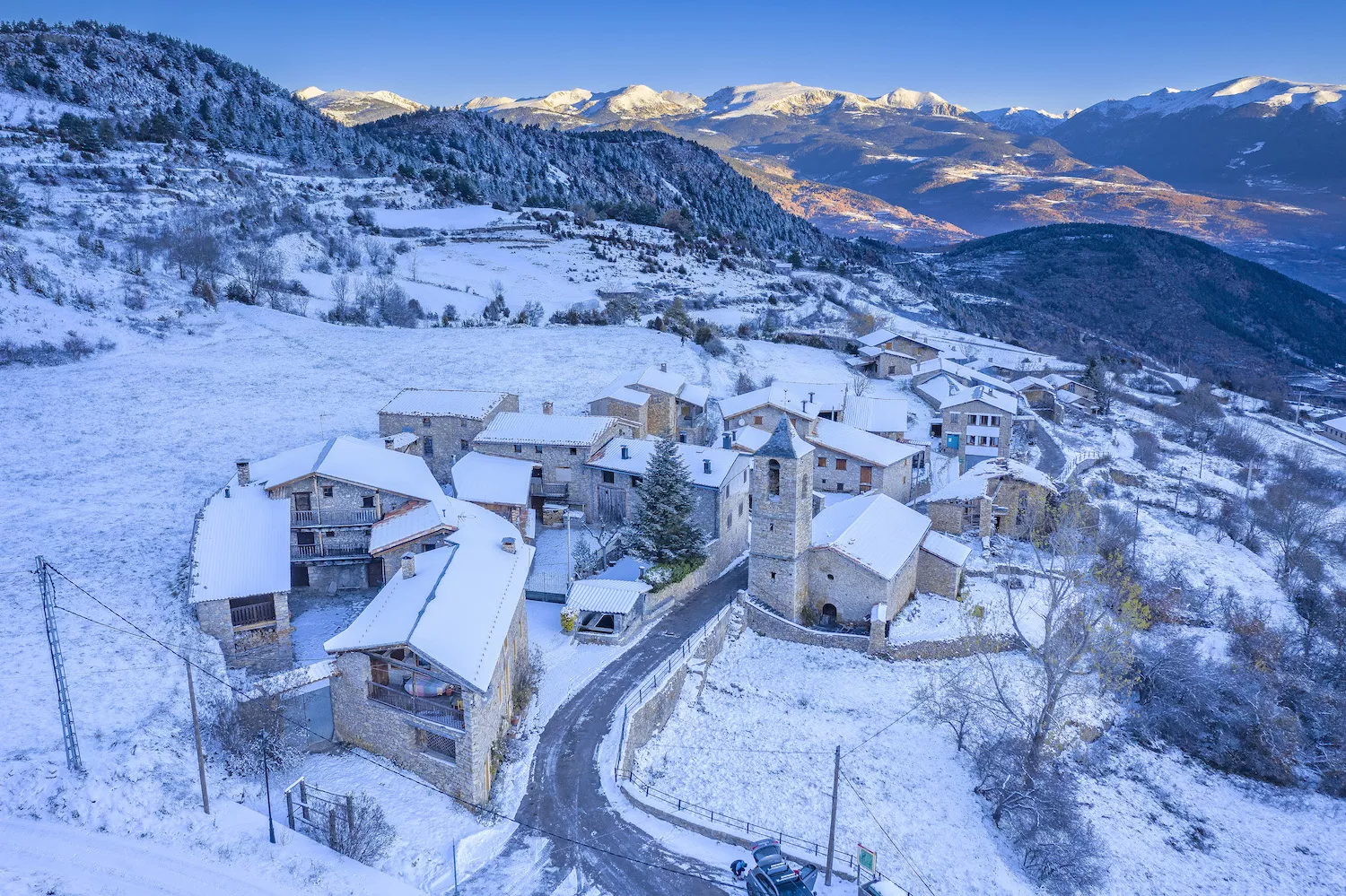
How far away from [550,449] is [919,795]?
21.9 meters

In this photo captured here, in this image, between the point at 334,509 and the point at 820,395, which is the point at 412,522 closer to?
the point at 334,509

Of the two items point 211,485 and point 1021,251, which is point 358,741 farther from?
point 1021,251

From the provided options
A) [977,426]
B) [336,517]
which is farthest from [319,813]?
[977,426]

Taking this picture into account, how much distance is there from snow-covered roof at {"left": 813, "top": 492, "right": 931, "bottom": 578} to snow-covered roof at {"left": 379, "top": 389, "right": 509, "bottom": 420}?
57.1 feet

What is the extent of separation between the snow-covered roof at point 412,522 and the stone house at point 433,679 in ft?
16.5

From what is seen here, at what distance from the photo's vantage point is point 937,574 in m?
36.7

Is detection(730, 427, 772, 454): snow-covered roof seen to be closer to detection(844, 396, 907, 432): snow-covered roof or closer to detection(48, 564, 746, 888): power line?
detection(844, 396, 907, 432): snow-covered roof

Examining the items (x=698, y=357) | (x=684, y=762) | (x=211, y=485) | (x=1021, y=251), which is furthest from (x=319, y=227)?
(x=1021, y=251)

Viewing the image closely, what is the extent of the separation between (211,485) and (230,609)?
13.1m

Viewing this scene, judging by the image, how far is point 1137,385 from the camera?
92.2 meters

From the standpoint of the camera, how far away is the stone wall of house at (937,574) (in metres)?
36.3

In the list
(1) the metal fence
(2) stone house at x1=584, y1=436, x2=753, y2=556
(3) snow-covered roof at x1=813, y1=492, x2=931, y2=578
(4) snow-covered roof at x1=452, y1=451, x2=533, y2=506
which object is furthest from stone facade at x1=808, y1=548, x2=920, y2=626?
(1) the metal fence

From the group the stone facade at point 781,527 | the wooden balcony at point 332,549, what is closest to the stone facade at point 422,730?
the wooden balcony at point 332,549

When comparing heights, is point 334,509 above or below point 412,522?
above
